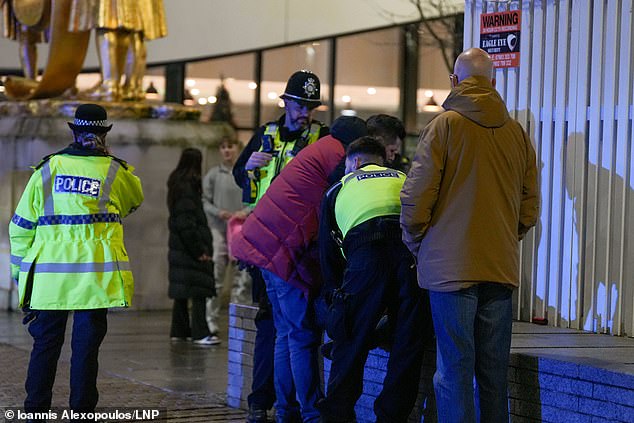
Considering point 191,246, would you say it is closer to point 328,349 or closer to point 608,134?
point 328,349

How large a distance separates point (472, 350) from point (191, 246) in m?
6.42

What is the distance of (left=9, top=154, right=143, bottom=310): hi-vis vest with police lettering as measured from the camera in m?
7.38

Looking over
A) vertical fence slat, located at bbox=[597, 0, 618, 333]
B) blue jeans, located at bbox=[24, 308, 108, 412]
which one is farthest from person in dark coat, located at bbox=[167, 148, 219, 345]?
vertical fence slat, located at bbox=[597, 0, 618, 333]

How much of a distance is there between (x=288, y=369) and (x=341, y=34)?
12195 millimetres

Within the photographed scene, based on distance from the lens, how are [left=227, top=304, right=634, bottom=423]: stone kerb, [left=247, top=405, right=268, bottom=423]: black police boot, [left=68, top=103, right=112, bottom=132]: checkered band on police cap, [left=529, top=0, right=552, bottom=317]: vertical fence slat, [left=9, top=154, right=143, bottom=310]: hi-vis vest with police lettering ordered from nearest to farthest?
[left=227, top=304, right=634, bottom=423]: stone kerb, [left=9, top=154, right=143, bottom=310]: hi-vis vest with police lettering, [left=68, top=103, right=112, bottom=132]: checkered band on police cap, [left=529, top=0, right=552, bottom=317]: vertical fence slat, [left=247, top=405, right=268, bottom=423]: black police boot

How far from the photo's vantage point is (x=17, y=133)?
585 inches

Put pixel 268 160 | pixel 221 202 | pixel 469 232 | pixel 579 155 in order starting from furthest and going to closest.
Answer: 1. pixel 221 202
2. pixel 268 160
3. pixel 579 155
4. pixel 469 232

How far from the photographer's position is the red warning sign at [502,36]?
8062mm

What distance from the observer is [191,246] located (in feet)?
40.1

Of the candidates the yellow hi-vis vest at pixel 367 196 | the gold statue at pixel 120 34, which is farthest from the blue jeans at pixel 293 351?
the gold statue at pixel 120 34

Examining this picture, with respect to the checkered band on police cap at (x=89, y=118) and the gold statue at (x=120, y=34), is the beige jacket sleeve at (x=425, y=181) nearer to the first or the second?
the checkered band on police cap at (x=89, y=118)

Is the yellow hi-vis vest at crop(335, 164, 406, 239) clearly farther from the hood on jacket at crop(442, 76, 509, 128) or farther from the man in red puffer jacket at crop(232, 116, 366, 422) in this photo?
the hood on jacket at crop(442, 76, 509, 128)

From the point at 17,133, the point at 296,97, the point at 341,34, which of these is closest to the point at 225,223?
the point at 17,133

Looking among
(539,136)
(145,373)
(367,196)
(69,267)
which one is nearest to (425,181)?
(367,196)
